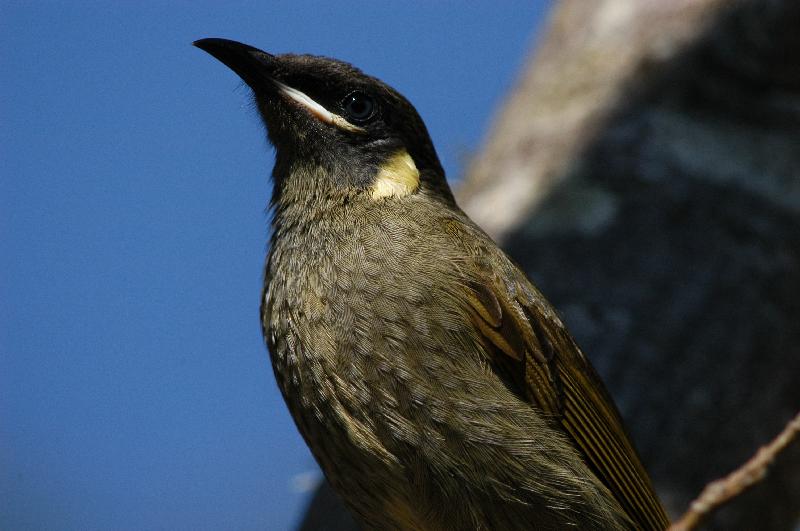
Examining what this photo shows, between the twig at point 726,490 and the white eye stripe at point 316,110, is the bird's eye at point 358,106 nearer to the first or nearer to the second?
the white eye stripe at point 316,110

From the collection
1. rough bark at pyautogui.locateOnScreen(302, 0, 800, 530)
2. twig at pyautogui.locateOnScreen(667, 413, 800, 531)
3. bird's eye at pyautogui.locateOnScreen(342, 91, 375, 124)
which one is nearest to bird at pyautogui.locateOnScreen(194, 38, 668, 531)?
bird's eye at pyautogui.locateOnScreen(342, 91, 375, 124)

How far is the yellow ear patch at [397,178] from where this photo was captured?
12.6ft

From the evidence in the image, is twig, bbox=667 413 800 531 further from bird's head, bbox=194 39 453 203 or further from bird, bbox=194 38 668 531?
bird's head, bbox=194 39 453 203

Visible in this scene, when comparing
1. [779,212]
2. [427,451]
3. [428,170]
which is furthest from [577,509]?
[779,212]

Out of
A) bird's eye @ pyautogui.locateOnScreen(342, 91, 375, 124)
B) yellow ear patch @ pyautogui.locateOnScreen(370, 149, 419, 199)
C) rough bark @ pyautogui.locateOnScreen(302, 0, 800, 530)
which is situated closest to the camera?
yellow ear patch @ pyautogui.locateOnScreen(370, 149, 419, 199)

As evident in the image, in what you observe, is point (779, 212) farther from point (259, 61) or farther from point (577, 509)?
point (259, 61)

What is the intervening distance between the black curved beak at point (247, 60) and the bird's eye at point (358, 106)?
28cm

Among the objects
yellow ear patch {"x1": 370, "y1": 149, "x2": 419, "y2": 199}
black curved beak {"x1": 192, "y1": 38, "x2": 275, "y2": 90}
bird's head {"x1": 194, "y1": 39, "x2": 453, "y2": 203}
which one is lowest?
yellow ear patch {"x1": 370, "y1": 149, "x2": 419, "y2": 199}

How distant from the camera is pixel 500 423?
10.8ft

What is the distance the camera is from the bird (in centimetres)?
323

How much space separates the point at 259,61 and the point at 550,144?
4.87 ft

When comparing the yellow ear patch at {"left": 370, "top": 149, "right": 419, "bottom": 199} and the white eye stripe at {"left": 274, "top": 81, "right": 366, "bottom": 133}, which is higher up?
the white eye stripe at {"left": 274, "top": 81, "right": 366, "bottom": 133}

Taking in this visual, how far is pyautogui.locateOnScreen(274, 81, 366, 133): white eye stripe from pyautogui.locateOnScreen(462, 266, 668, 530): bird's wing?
30.1 inches

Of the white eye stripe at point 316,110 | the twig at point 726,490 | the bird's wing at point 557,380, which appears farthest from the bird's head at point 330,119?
the twig at point 726,490
